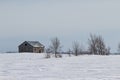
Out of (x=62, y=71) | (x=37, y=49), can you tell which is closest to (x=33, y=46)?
(x=37, y=49)

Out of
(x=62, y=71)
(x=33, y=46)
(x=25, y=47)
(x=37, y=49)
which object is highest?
(x=33, y=46)

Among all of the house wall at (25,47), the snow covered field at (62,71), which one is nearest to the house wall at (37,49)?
the house wall at (25,47)

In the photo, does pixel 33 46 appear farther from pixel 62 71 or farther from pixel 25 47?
pixel 62 71

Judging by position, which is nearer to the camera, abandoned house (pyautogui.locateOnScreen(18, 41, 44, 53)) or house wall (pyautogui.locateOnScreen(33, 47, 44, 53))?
abandoned house (pyautogui.locateOnScreen(18, 41, 44, 53))

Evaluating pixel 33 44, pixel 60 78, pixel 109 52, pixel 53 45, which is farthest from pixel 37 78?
pixel 33 44

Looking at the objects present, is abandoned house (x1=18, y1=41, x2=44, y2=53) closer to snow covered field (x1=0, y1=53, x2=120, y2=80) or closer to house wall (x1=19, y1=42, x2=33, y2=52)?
house wall (x1=19, y1=42, x2=33, y2=52)

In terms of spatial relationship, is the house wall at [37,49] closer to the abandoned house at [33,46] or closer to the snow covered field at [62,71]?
the abandoned house at [33,46]

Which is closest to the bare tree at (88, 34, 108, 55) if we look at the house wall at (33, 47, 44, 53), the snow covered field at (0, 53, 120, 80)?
the house wall at (33, 47, 44, 53)

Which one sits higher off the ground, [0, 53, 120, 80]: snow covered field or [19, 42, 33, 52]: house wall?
[19, 42, 33, 52]: house wall

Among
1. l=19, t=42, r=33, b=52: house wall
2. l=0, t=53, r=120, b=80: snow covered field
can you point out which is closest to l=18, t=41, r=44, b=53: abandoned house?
l=19, t=42, r=33, b=52: house wall

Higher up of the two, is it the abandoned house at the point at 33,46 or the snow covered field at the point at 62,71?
the abandoned house at the point at 33,46

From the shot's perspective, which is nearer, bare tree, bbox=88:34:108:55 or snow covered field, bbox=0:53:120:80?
snow covered field, bbox=0:53:120:80

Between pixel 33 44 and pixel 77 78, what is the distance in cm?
7007

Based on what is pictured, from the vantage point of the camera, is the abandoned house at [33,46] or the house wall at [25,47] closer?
the abandoned house at [33,46]
